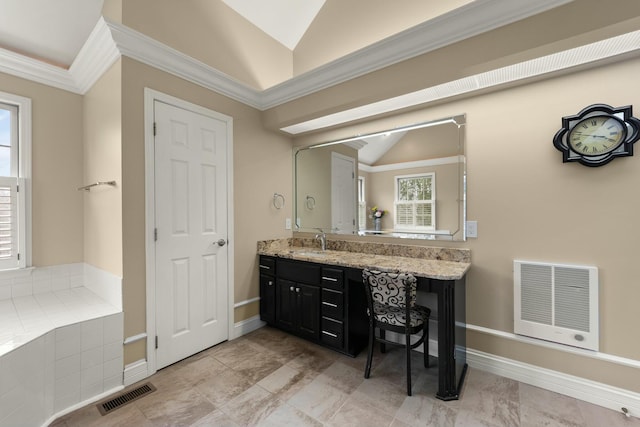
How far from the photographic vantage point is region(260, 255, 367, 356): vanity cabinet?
2402 mm

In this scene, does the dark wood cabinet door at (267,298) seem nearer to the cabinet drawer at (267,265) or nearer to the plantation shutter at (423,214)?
the cabinet drawer at (267,265)

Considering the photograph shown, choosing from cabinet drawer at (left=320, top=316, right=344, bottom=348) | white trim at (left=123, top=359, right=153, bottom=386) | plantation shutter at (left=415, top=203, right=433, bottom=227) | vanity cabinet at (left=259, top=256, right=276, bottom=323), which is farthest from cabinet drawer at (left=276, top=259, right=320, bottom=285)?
white trim at (left=123, top=359, right=153, bottom=386)

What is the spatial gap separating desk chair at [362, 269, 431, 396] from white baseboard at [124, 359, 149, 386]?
171cm

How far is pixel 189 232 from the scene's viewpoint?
2418 mm

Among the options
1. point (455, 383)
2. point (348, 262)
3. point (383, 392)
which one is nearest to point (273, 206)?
point (348, 262)

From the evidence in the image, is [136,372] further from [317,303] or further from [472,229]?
[472,229]

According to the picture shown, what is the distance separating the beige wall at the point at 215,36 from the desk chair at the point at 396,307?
2.47m

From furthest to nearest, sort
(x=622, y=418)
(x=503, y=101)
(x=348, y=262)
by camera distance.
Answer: (x=348, y=262), (x=503, y=101), (x=622, y=418)

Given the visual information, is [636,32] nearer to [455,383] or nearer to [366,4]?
[366,4]

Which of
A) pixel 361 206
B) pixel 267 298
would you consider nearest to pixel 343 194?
pixel 361 206

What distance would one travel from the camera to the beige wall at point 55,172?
2438 mm

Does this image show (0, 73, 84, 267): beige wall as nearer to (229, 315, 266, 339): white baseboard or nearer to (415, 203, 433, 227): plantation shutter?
(229, 315, 266, 339): white baseboard

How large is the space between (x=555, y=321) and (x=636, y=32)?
6.01 feet

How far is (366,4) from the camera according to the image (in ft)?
8.52
